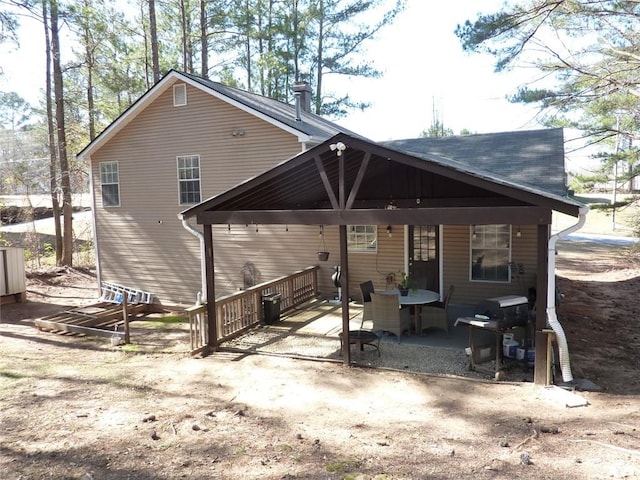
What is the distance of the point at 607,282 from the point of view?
15227 millimetres

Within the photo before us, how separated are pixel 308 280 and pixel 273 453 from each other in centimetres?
711

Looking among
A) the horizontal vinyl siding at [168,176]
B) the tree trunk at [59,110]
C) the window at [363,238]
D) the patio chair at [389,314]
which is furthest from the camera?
the tree trunk at [59,110]

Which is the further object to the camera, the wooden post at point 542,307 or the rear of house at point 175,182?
the rear of house at point 175,182

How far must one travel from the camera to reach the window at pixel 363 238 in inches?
445

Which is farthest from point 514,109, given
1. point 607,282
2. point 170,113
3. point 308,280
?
point 170,113

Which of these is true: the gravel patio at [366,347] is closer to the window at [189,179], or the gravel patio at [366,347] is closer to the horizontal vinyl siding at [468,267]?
the horizontal vinyl siding at [468,267]

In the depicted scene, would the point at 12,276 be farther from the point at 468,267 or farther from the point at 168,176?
the point at 468,267

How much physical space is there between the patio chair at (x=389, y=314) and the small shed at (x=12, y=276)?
35.0 feet

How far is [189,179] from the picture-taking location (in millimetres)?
12727

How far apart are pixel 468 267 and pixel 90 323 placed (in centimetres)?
835

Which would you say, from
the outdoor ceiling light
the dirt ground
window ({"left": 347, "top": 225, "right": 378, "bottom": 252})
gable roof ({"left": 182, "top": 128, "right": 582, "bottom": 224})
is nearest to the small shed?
the dirt ground

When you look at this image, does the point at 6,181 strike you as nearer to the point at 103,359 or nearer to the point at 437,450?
the point at 103,359

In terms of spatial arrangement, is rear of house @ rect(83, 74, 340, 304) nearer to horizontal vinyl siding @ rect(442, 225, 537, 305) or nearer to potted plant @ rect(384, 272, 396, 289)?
potted plant @ rect(384, 272, 396, 289)

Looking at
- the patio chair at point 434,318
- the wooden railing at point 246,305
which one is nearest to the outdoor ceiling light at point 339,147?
the patio chair at point 434,318
